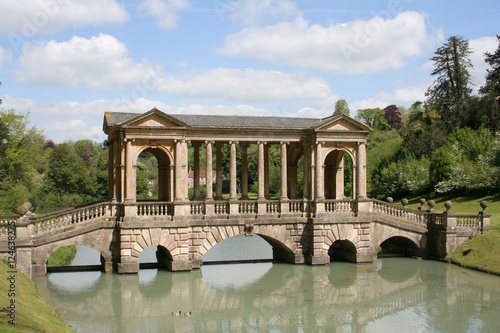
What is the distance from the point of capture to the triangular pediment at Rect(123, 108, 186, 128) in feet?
100

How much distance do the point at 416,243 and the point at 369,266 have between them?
381 centimetres

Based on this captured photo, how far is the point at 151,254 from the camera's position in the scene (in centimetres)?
4319

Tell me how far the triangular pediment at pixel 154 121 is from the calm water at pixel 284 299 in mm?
7523

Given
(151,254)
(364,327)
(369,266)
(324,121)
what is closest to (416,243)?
(369,266)

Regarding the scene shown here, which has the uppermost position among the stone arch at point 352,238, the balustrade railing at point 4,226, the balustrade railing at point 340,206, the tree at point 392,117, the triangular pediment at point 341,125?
the tree at point 392,117

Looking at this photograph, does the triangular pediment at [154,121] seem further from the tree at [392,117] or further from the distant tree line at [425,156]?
the tree at [392,117]

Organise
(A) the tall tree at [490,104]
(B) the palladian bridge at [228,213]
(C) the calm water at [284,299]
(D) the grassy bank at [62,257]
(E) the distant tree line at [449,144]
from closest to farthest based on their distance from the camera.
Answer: (C) the calm water at [284,299]
(B) the palladian bridge at [228,213]
(D) the grassy bank at [62,257]
(E) the distant tree line at [449,144]
(A) the tall tree at [490,104]

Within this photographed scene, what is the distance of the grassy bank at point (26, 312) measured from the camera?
15.3m

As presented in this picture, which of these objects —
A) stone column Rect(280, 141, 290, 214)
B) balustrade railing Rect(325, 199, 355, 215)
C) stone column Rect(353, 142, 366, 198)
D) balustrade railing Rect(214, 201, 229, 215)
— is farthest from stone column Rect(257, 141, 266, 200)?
stone column Rect(353, 142, 366, 198)

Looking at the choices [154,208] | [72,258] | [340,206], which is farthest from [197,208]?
[72,258]

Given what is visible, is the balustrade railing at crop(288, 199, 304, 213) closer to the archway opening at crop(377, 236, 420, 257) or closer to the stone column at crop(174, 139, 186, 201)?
the stone column at crop(174, 139, 186, 201)

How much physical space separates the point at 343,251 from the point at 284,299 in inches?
411

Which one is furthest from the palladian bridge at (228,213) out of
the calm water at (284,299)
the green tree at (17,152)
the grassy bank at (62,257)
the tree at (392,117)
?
the tree at (392,117)

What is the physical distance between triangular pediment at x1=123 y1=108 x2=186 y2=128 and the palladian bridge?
0.17 feet
